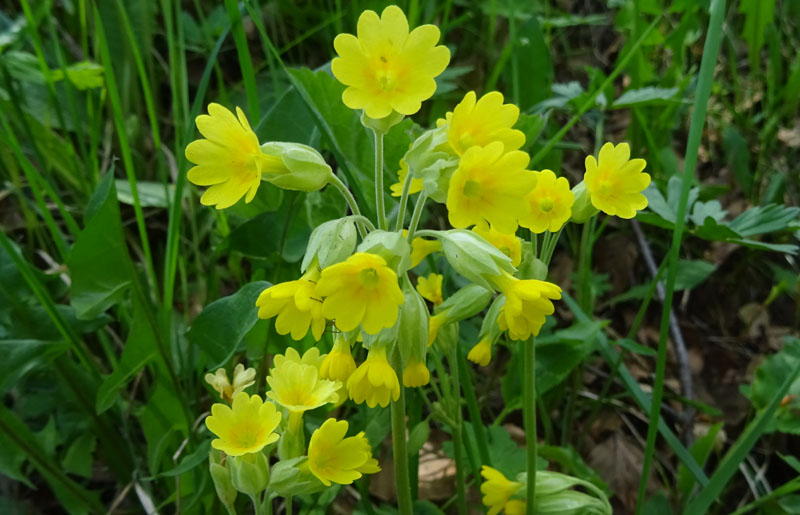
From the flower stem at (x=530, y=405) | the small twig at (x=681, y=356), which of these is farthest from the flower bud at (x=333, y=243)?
the small twig at (x=681, y=356)

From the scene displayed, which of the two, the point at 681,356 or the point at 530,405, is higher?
the point at 530,405

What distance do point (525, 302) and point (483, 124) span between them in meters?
0.27

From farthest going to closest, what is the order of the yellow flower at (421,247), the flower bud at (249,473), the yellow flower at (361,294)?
the yellow flower at (421,247), the flower bud at (249,473), the yellow flower at (361,294)

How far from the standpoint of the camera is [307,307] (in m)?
0.95

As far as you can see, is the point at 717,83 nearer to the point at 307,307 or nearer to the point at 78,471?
the point at 307,307

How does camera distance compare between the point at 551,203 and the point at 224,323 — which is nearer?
the point at 551,203

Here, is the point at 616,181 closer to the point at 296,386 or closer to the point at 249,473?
the point at 296,386

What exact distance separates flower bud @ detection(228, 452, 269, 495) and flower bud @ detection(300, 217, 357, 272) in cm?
34

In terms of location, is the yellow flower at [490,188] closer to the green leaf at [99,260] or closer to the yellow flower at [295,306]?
the yellow flower at [295,306]

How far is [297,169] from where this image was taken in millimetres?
1048

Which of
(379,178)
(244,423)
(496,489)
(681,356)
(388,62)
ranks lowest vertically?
(681,356)

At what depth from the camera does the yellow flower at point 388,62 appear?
0.96 metres

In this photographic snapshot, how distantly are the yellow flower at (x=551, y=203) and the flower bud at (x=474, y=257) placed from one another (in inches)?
4.3

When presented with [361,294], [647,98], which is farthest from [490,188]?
[647,98]
